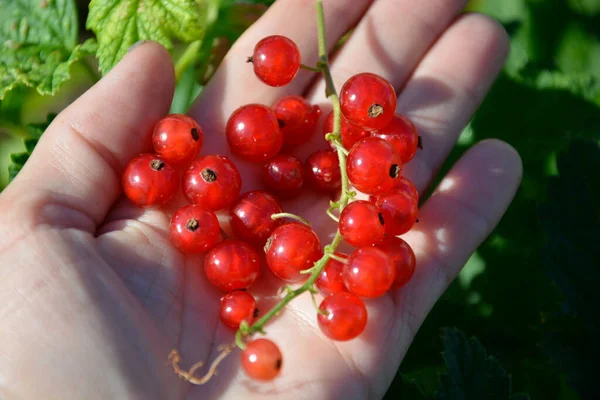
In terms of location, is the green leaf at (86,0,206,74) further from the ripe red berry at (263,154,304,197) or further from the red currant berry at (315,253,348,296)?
the red currant berry at (315,253,348,296)

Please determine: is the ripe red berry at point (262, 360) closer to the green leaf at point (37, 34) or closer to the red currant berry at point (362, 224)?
the red currant berry at point (362, 224)

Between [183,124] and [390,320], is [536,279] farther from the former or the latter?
[183,124]

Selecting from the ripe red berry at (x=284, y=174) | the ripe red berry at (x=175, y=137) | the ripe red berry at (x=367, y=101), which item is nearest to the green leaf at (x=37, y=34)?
the ripe red berry at (x=175, y=137)

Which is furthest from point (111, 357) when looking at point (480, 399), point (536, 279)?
point (536, 279)

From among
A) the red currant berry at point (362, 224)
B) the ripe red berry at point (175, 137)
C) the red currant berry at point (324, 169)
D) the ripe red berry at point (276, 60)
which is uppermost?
the ripe red berry at point (276, 60)

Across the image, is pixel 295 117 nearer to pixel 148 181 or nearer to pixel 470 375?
pixel 148 181

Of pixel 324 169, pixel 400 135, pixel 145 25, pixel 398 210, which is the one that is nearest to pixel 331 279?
pixel 398 210
